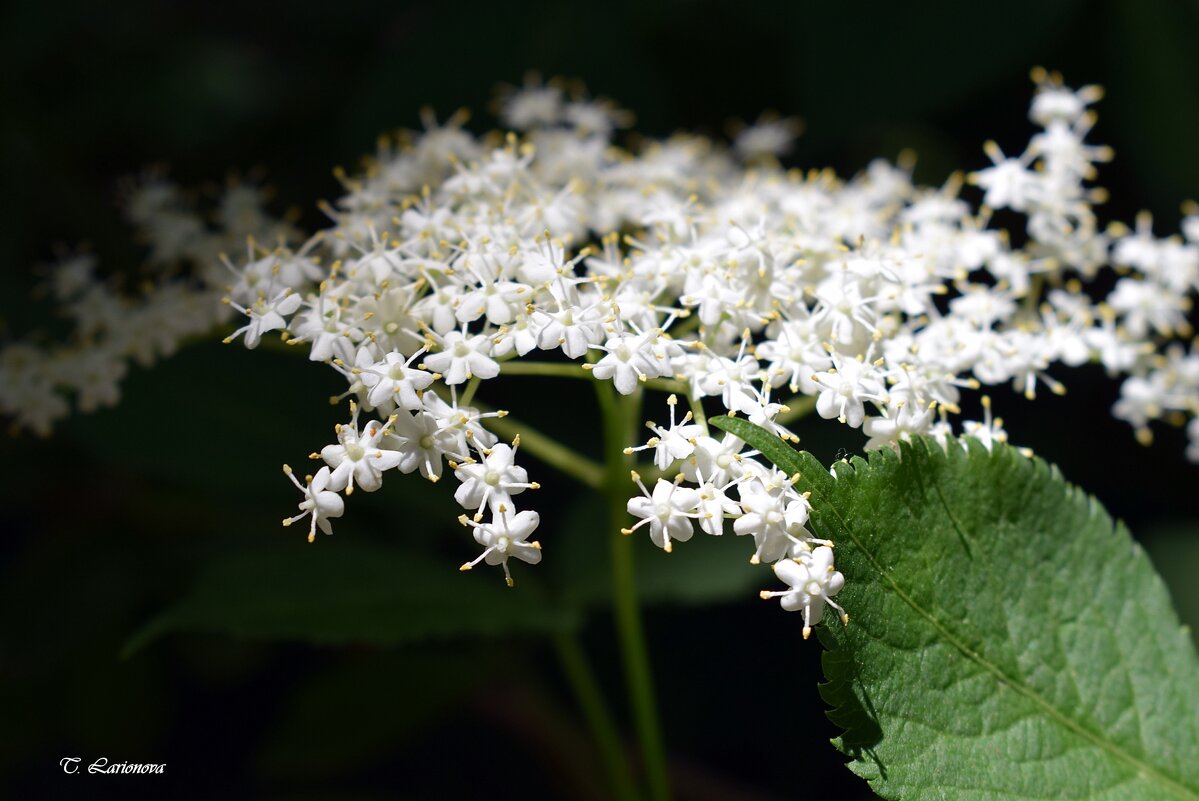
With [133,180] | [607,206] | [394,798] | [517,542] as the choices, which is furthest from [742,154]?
[394,798]

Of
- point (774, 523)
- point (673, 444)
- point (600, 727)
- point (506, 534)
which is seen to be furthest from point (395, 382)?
point (600, 727)

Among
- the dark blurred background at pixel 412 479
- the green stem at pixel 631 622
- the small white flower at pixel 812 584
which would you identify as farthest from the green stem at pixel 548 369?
the dark blurred background at pixel 412 479

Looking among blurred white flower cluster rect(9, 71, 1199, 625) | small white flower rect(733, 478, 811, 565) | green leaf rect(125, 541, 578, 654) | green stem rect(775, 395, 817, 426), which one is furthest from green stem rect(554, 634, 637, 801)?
small white flower rect(733, 478, 811, 565)

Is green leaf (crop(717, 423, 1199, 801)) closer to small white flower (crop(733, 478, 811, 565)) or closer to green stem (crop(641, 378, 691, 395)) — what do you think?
small white flower (crop(733, 478, 811, 565))

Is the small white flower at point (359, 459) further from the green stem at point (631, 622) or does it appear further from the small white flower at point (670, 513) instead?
the green stem at point (631, 622)

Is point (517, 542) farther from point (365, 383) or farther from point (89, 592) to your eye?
point (89, 592)

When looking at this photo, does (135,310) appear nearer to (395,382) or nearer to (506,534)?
(395,382)
